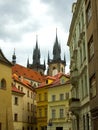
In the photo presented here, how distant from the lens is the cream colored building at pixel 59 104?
56188 millimetres

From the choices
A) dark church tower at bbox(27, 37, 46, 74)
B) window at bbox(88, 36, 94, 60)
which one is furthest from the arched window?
dark church tower at bbox(27, 37, 46, 74)

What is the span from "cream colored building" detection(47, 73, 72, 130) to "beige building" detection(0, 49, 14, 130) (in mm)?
14086

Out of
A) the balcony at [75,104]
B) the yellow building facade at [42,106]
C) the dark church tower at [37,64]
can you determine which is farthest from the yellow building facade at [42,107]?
the dark church tower at [37,64]

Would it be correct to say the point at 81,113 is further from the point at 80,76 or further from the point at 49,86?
the point at 49,86

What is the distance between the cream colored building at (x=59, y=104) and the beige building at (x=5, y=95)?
14086 millimetres

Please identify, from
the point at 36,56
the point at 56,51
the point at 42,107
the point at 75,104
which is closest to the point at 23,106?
the point at 42,107

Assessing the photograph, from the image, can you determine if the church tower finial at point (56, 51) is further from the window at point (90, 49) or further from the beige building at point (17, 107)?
the window at point (90, 49)

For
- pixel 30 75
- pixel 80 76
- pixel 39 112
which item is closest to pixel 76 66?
pixel 80 76

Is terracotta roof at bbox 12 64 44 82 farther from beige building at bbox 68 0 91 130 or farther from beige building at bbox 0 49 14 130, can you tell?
beige building at bbox 68 0 91 130

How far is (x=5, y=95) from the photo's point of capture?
141ft

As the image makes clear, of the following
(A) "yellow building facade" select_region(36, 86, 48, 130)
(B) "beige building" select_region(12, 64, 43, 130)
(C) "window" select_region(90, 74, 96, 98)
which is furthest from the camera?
(A) "yellow building facade" select_region(36, 86, 48, 130)

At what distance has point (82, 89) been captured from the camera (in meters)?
28.9

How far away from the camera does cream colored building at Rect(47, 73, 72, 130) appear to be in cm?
5619

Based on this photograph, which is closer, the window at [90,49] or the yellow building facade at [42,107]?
the window at [90,49]
